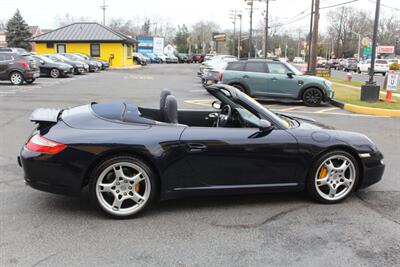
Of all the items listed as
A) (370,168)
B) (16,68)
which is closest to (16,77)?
(16,68)

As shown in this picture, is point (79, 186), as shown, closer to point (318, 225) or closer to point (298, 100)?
point (318, 225)

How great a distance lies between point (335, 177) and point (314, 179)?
25 centimetres

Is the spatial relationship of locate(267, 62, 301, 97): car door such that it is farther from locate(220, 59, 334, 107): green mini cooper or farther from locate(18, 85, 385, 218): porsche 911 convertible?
locate(18, 85, 385, 218): porsche 911 convertible

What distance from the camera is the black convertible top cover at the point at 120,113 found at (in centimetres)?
438

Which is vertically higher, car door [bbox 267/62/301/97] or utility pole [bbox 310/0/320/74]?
utility pole [bbox 310/0/320/74]

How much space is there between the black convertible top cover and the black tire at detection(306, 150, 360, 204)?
1809mm

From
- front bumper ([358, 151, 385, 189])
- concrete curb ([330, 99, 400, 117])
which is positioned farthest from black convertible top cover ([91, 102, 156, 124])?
concrete curb ([330, 99, 400, 117])

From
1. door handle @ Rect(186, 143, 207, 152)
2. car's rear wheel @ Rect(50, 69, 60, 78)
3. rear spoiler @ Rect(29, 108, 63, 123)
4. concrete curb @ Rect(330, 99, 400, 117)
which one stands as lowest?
concrete curb @ Rect(330, 99, 400, 117)

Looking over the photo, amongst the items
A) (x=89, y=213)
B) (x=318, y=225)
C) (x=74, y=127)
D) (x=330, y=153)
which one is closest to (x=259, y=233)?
(x=318, y=225)

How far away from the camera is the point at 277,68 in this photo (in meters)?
15.0

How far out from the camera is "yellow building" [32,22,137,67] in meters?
46.2

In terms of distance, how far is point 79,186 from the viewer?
13.6 ft

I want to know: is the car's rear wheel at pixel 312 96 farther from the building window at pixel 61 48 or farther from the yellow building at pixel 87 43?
the building window at pixel 61 48

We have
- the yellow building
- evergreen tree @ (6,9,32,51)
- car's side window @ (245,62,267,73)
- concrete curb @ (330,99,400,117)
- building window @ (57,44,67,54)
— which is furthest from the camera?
evergreen tree @ (6,9,32,51)
